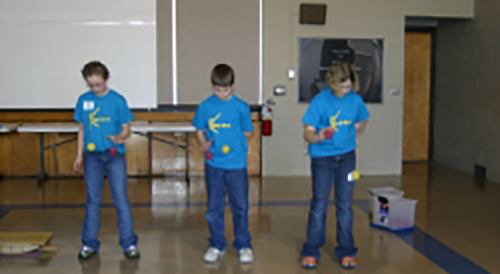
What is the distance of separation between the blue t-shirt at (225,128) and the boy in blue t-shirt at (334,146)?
442mm

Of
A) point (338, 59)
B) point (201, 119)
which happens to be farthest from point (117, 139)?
point (338, 59)

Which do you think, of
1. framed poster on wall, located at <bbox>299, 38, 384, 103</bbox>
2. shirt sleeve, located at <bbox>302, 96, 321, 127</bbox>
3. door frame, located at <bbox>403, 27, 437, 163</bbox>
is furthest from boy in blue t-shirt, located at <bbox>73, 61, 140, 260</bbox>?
door frame, located at <bbox>403, 27, 437, 163</bbox>

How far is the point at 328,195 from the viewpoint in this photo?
345 cm

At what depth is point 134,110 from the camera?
6.91m

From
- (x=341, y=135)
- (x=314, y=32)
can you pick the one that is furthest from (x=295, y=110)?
(x=341, y=135)

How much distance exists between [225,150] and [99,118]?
2.85 feet

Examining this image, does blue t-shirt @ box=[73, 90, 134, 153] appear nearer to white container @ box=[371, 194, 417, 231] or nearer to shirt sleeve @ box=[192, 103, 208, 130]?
shirt sleeve @ box=[192, 103, 208, 130]

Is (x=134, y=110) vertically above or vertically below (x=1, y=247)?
above

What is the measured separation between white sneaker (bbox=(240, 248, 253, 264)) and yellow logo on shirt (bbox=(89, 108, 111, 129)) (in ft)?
4.13

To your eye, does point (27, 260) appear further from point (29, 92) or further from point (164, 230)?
point (29, 92)

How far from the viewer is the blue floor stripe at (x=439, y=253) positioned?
11.4 feet

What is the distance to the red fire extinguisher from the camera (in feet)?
22.9

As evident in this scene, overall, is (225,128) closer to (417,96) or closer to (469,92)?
(469,92)

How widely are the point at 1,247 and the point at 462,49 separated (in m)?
6.61
